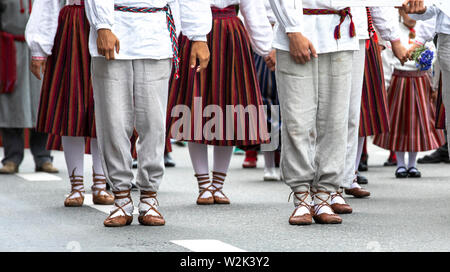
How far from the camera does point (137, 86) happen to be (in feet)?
14.7

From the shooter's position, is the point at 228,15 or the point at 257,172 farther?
the point at 257,172

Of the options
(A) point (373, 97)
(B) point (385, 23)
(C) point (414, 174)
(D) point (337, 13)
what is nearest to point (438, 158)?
(C) point (414, 174)

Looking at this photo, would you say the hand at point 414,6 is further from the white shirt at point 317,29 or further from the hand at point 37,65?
the hand at point 37,65

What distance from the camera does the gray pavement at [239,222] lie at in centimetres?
407

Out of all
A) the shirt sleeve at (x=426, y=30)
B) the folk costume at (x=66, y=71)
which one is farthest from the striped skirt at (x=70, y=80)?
the shirt sleeve at (x=426, y=30)

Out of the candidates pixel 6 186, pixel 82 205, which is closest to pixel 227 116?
pixel 82 205

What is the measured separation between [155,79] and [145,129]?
0.25 m

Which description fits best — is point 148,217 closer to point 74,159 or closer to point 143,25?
point 143,25

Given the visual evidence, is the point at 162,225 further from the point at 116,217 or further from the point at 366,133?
the point at 366,133

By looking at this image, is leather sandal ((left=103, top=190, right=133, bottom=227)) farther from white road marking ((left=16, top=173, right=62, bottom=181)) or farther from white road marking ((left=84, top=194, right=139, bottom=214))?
white road marking ((left=16, top=173, right=62, bottom=181))

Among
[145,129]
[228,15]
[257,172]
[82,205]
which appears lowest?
[257,172]

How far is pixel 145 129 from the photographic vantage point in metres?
4.53

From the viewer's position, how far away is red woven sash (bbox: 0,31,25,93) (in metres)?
7.86
